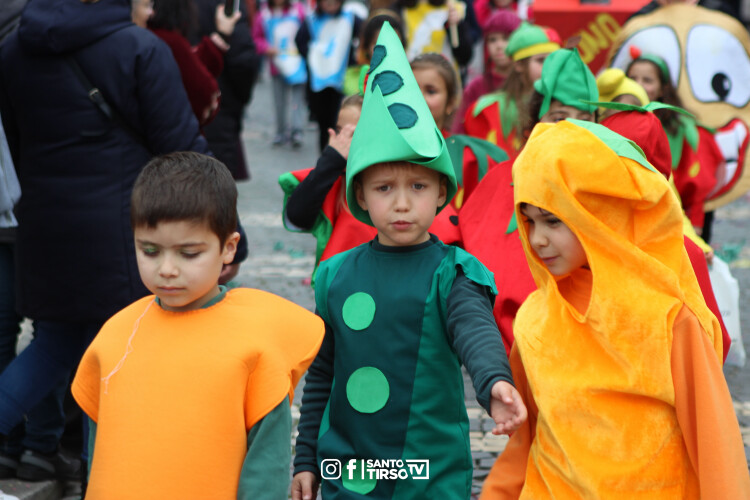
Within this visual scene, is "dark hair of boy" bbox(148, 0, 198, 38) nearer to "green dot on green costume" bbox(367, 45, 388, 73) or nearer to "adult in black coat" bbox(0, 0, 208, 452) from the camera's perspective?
"adult in black coat" bbox(0, 0, 208, 452)

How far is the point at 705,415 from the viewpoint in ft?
7.42

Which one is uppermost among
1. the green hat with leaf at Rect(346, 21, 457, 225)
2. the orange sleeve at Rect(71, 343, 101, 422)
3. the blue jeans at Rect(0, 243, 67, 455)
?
the green hat with leaf at Rect(346, 21, 457, 225)

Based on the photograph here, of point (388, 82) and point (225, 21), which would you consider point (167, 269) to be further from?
point (225, 21)

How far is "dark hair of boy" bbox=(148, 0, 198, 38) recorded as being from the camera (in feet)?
16.2

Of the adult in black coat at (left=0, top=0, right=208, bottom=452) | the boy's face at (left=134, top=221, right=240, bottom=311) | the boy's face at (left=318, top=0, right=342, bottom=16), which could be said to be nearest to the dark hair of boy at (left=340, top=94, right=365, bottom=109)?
the adult in black coat at (left=0, top=0, right=208, bottom=452)

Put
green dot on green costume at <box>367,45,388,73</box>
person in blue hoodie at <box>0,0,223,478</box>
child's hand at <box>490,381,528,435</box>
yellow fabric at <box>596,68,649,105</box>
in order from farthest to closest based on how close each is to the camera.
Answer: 1. yellow fabric at <box>596,68,649,105</box>
2. person in blue hoodie at <box>0,0,223,478</box>
3. green dot on green costume at <box>367,45,388,73</box>
4. child's hand at <box>490,381,528,435</box>

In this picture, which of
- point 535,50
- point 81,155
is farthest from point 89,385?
point 535,50

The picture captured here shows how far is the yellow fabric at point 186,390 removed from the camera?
227 cm

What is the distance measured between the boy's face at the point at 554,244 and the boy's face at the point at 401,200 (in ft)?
Answer: 0.97

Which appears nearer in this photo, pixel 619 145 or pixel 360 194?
pixel 619 145

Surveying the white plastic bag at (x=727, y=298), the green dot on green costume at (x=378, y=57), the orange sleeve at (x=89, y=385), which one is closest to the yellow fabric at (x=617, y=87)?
the white plastic bag at (x=727, y=298)

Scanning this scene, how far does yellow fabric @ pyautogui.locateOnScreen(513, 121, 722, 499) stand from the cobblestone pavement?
73.0 inches

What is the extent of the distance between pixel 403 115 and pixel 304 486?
998 millimetres

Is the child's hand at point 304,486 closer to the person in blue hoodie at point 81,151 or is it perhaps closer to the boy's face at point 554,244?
the boy's face at point 554,244
